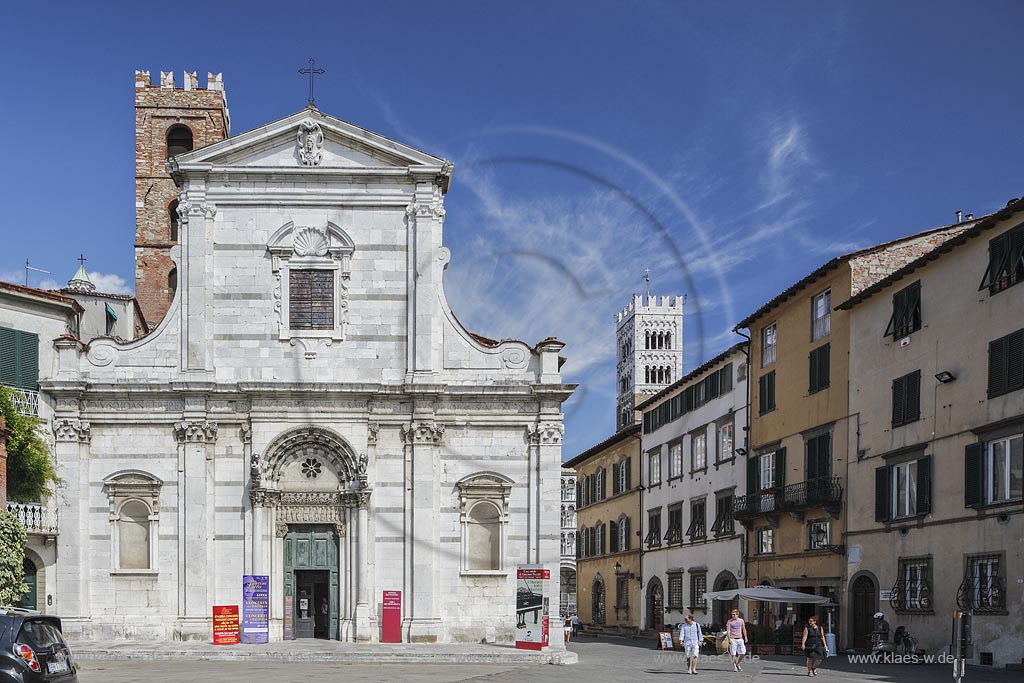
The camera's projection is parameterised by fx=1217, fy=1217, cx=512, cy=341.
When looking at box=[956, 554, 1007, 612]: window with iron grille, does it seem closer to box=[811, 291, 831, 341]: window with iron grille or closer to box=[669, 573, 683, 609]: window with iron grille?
box=[811, 291, 831, 341]: window with iron grille

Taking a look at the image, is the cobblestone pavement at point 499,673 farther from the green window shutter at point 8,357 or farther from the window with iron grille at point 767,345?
the window with iron grille at point 767,345

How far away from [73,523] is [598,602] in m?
41.5

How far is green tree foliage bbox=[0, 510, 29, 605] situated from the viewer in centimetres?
2527

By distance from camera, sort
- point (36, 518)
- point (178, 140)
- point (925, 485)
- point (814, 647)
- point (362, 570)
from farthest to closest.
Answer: point (178, 140), point (362, 570), point (36, 518), point (925, 485), point (814, 647)

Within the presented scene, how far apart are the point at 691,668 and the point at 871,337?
14079 mm

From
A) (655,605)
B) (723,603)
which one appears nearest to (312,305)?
(723,603)

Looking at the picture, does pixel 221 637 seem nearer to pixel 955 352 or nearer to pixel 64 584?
pixel 64 584

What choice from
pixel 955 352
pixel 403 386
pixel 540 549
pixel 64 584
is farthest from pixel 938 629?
pixel 64 584

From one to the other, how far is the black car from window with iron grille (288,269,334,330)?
21.7m

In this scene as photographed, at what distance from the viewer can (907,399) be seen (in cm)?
3600

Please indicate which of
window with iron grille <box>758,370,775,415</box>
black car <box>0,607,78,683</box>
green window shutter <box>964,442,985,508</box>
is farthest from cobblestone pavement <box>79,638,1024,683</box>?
window with iron grille <box>758,370,775,415</box>

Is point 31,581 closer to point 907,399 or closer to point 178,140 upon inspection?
point 178,140

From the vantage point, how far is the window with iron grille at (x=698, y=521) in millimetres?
53531

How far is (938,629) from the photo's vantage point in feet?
109
